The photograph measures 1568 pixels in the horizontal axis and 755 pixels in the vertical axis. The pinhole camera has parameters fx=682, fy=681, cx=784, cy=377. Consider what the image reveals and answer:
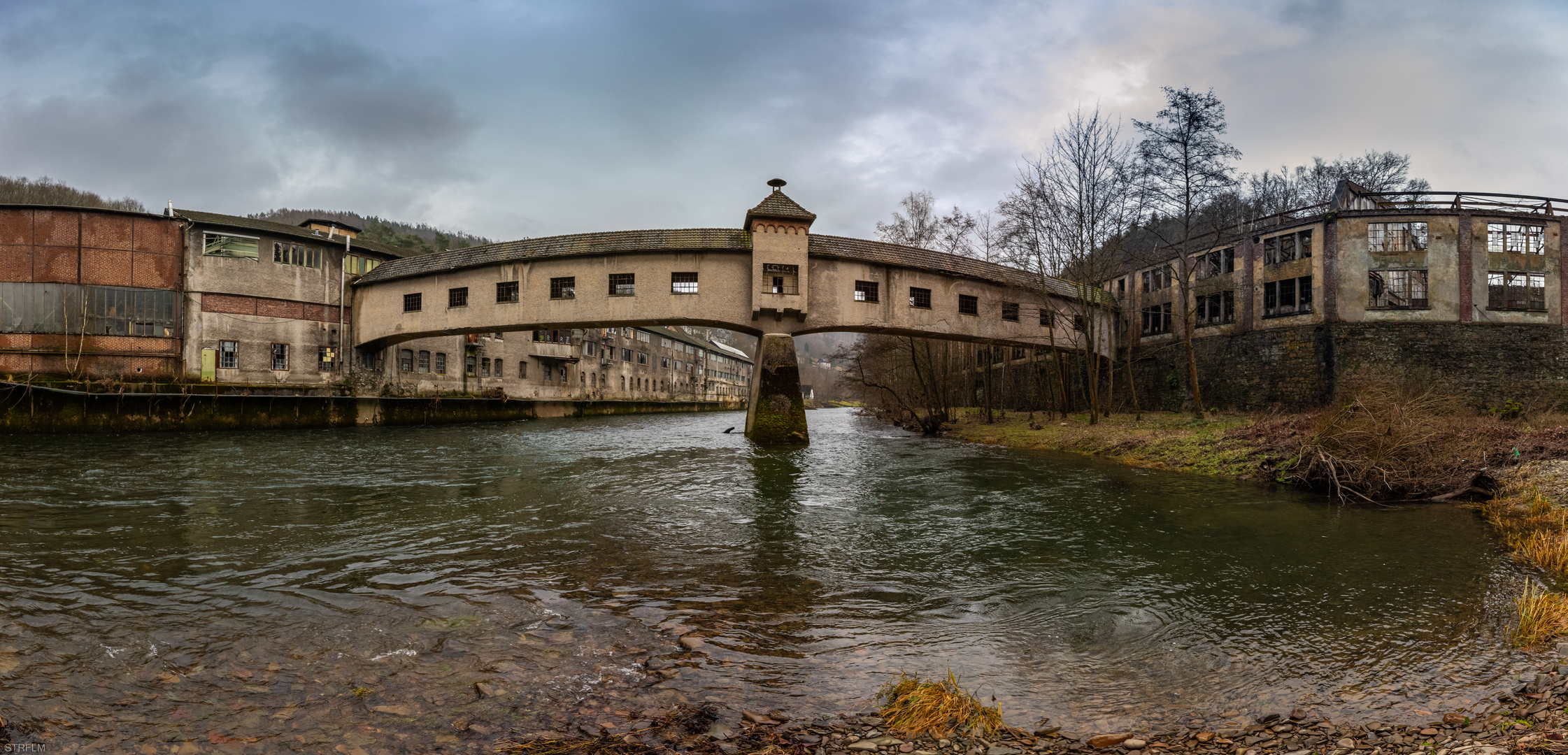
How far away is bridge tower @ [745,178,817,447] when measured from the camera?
2331 centimetres

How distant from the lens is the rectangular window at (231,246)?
94.5ft

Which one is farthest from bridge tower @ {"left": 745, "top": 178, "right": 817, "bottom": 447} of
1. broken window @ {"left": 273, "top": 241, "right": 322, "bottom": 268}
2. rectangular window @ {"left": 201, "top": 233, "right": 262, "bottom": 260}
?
rectangular window @ {"left": 201, "top": 233, "right": 262, "bottom": 260}

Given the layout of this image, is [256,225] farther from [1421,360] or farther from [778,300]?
[1421,360]

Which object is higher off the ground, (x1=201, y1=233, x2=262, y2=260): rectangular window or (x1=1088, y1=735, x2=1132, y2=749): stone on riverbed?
(x1=201, y1=233, x2=262, y2=260): rectangular window

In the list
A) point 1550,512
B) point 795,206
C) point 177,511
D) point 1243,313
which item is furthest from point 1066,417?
point 177,511

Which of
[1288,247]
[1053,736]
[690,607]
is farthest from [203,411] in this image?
[1288,247]

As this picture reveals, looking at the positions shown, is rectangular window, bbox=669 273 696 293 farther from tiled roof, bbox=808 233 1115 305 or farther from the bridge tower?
tiled roof, bbox=808 233 1115 305

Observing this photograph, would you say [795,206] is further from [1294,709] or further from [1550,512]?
[1294,709]

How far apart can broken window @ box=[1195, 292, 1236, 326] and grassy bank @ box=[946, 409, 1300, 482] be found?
19.8 ft

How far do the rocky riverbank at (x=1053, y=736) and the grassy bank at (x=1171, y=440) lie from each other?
1090 cm

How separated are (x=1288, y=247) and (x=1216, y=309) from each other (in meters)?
3.99

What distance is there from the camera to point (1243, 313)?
95.1 feet

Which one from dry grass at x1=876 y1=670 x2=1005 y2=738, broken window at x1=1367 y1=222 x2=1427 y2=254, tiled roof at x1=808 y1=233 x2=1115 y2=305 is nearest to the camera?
dry grass at x1=876 y1=670 x2=1005 y2=738

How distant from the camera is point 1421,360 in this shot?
24781 millimetres
